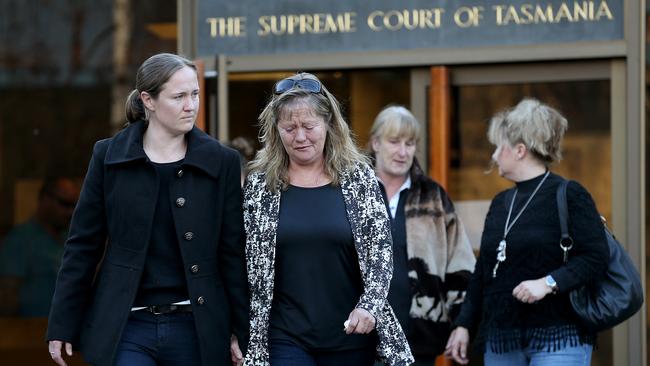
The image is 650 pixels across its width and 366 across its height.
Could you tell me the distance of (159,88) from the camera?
475 centimetres

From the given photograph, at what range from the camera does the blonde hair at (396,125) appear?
6.32 meters

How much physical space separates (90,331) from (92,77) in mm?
3904

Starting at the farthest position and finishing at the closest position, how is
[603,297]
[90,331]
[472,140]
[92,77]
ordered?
[92,77], [472,140], [603,297], [90,331]

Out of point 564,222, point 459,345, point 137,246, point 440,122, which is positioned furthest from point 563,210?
point 440,122

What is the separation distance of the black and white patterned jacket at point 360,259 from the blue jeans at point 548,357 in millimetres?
826

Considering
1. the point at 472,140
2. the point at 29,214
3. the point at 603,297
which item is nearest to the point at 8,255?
the point at 29,214

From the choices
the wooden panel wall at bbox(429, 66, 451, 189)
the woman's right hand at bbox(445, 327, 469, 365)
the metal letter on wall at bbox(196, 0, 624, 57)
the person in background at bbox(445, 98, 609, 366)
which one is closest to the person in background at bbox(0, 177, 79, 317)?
the metal letter on wall at bbox(196, 0, 624, 57)

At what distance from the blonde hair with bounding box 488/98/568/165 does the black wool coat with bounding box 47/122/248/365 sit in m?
1.49

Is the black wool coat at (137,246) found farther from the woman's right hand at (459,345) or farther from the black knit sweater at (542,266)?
the woman's right hand at (459,345)

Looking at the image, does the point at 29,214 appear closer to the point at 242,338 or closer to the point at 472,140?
the point at 472,140

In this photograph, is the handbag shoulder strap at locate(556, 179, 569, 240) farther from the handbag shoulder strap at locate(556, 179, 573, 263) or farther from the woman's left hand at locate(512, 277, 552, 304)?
the woman's left hand at locate(512, 277, 552, 304)

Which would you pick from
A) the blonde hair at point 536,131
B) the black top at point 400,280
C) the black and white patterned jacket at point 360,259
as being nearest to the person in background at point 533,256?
the blonde hair at point 536,131

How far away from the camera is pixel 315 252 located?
183 inches

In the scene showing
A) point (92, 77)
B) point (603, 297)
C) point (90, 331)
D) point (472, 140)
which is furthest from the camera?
point (92, 77)
